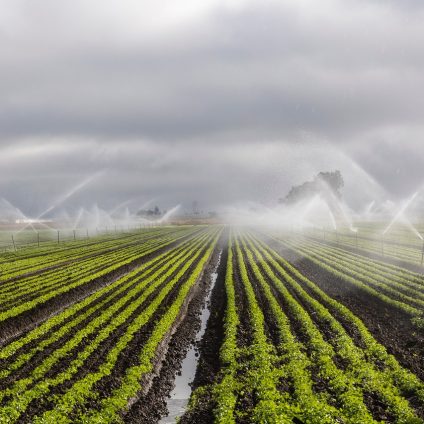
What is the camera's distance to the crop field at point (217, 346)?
1445cm

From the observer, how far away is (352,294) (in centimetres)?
3150

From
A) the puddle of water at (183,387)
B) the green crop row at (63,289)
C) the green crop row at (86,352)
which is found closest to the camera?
the green crop row at (86,352)

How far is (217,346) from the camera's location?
21.6 m

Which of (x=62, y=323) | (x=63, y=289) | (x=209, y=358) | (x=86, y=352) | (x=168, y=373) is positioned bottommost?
(x=168, y=373)

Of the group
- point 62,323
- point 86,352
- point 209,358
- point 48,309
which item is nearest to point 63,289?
point 48,309

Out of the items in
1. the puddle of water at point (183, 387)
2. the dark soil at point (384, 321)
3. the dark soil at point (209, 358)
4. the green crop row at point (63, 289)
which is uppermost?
the green crop row at point (63, 289)

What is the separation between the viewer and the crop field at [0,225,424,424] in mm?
14453

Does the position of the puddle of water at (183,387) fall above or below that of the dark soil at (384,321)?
below

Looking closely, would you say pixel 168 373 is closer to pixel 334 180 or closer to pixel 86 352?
pixel 86 352

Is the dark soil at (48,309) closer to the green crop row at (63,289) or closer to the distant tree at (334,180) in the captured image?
the green crop row at (63,289)

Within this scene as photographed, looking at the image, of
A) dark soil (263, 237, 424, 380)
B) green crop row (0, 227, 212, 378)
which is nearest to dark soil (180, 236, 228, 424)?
green crop row (0, 227, 212, 378)

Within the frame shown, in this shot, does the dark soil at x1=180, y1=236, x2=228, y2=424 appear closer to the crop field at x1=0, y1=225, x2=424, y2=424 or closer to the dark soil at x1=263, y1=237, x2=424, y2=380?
the crop field at x1=0, y1=225, x2=424, y2=424

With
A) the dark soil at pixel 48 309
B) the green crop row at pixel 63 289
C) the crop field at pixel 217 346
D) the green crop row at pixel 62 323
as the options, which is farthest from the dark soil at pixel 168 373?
the green crop row at pixel 63 289

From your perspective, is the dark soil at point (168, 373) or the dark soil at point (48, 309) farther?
the dark soil at point (48, 309)
